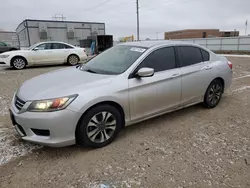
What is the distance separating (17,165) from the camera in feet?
7.70

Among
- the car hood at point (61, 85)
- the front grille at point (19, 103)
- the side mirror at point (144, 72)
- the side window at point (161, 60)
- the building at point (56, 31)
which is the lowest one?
the front grille at point (19, 103)

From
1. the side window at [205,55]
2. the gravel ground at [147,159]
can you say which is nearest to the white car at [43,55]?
the gravel ground at [147,159]

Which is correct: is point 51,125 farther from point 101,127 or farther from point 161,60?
point 161,60

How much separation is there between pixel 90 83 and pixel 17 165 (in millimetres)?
1337

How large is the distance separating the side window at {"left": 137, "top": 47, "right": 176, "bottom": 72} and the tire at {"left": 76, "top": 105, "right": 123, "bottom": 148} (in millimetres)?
844

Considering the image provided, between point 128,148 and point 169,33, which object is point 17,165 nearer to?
point 128,148

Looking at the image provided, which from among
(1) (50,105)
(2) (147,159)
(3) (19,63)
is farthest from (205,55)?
(3) (19,63)

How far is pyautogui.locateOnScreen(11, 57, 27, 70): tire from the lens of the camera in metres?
9.23

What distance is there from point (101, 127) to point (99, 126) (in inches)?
1.4

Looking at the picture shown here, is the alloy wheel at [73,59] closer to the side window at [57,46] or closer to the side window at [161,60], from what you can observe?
the side window at [57,46]

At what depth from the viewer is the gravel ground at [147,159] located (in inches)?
82.0

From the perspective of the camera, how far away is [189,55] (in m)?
3.60

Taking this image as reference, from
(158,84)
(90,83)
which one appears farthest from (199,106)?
(90,83)

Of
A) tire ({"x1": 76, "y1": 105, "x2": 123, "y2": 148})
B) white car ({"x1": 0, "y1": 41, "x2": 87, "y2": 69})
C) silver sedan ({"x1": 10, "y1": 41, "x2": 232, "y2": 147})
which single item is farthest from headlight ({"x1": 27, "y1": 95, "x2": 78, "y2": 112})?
white car ({"x1": 0, "y1": 41, "x2": 87, "y2": 69})
